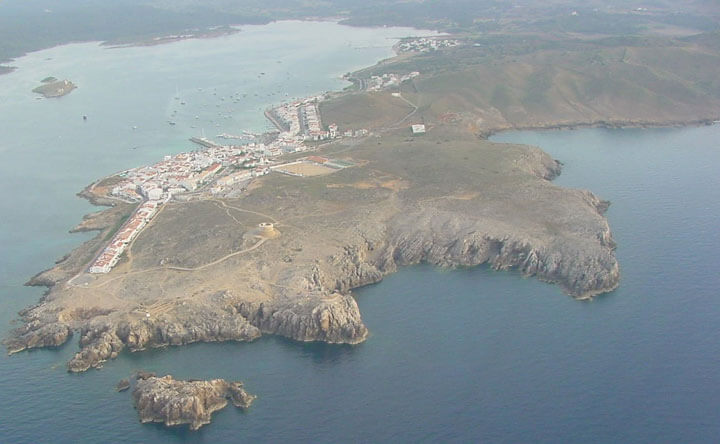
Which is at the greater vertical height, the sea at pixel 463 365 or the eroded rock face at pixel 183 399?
the eroded rock face at pixel 183 399

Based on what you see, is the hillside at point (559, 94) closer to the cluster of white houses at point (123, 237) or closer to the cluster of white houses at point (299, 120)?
the cluster of white houses at point (299, 120)

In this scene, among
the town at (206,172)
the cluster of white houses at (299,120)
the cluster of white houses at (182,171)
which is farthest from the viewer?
the cluster of white houses at (299,120)

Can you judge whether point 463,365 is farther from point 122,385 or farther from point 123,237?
point 123,237

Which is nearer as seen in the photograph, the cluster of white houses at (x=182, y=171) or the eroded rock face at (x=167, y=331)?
the eroded rock face at (x=167, y=331)

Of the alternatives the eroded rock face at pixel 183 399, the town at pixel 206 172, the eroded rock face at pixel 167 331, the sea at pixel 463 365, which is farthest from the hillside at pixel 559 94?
the eroded rock face at pixel 183 399

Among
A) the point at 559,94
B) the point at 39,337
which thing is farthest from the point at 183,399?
the point at 559,94

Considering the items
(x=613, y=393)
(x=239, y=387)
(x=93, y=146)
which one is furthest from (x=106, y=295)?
(x=93, y=146)
